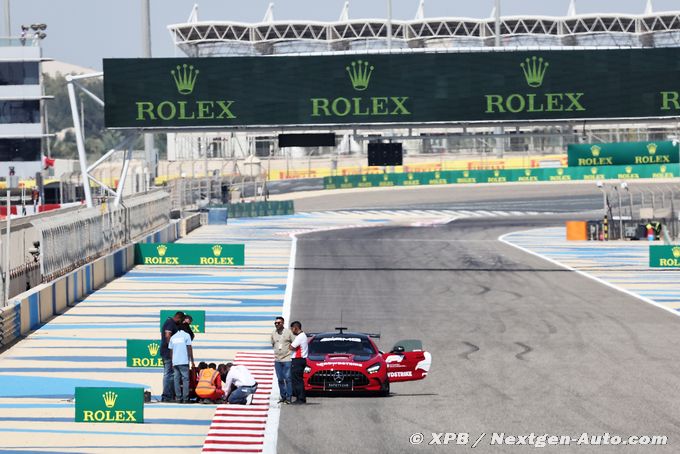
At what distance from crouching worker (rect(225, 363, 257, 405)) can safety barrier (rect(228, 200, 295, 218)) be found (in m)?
64.2

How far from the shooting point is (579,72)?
46.5 metres

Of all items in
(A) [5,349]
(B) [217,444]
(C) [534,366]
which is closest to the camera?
(B) [217,444]

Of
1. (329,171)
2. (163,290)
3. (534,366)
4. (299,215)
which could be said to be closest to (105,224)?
(163,290)

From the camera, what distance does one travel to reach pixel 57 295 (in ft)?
112

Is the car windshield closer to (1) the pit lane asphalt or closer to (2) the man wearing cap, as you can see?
(1) the pit lane asphalt

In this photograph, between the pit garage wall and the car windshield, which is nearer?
the car windshield

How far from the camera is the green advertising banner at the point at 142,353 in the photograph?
24.4 m

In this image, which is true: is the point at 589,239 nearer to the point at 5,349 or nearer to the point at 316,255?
the point at 316,255

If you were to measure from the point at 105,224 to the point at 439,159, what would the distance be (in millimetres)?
85401

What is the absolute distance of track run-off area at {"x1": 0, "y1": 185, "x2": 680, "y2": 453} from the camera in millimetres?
18422

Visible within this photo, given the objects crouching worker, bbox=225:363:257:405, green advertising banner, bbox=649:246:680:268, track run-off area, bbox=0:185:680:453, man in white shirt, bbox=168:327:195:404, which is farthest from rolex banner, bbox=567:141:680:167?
man in white shirt, bbox=168:327:195:404

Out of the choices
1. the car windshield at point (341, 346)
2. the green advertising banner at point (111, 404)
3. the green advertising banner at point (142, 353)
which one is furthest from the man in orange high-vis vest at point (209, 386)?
the green advertising banner at point (142, 353)

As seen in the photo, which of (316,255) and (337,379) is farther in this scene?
(316,255)

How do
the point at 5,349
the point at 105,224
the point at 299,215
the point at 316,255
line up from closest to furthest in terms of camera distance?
the point at 5,349
the point at 105,224
the point at 316,255
the point at 299,215
